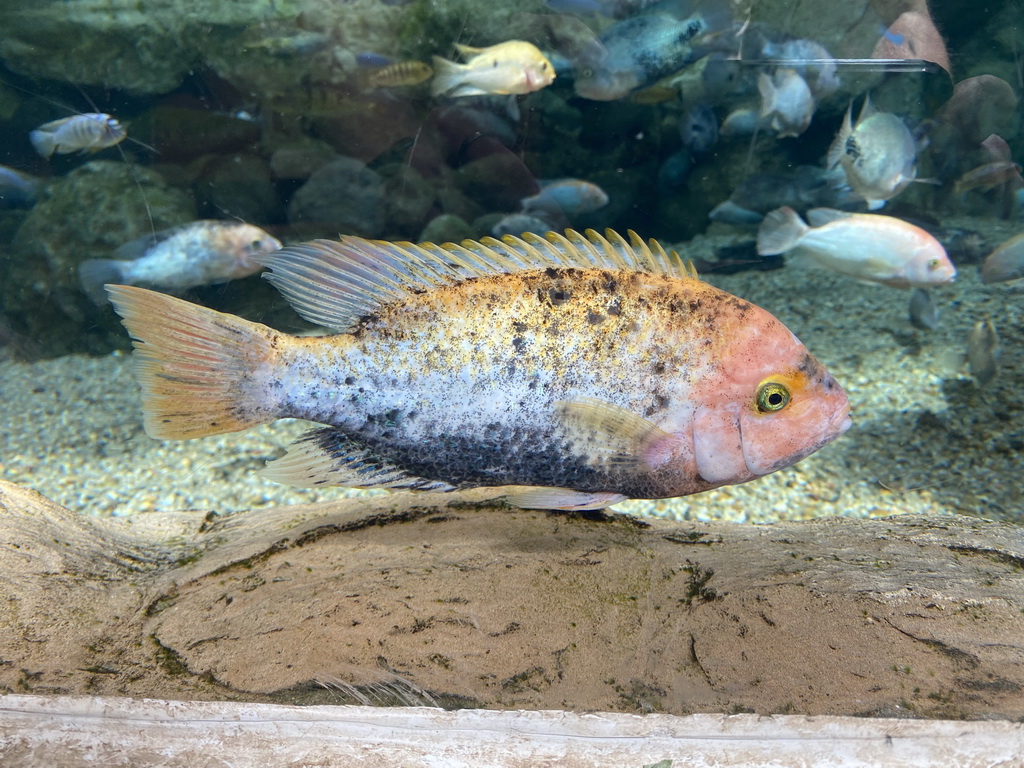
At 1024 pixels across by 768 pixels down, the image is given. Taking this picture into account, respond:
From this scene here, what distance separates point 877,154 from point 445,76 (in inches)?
134

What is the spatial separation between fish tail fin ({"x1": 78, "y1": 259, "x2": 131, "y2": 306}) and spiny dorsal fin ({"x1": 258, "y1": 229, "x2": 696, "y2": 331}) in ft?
11.5

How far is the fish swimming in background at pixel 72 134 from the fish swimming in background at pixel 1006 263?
22.2ft

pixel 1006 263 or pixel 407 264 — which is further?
pixel 1006 263

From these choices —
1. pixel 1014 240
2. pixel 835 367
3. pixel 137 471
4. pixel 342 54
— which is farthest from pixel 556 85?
pixel 137 471

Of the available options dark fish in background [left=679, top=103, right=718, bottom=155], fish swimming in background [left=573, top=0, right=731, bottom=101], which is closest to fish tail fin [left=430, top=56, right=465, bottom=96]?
fish swimming in background [left=573, top=0, right=731, bottom=101]

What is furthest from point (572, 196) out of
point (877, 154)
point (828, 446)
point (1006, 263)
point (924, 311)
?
point (1006, 263)

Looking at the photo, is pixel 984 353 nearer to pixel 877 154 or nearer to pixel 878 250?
pixel 878 250

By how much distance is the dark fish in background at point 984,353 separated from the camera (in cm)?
381

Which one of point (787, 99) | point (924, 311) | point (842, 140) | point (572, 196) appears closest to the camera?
point (842, 140)

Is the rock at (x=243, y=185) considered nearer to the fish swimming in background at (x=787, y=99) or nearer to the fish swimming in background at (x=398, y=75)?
the fish swimming in background at (x=398, y=75)

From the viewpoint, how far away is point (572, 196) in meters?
5.70

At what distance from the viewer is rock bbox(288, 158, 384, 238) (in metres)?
4.90

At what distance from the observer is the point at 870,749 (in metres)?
1.06

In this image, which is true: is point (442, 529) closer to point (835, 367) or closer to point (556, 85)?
point (835, 367)
